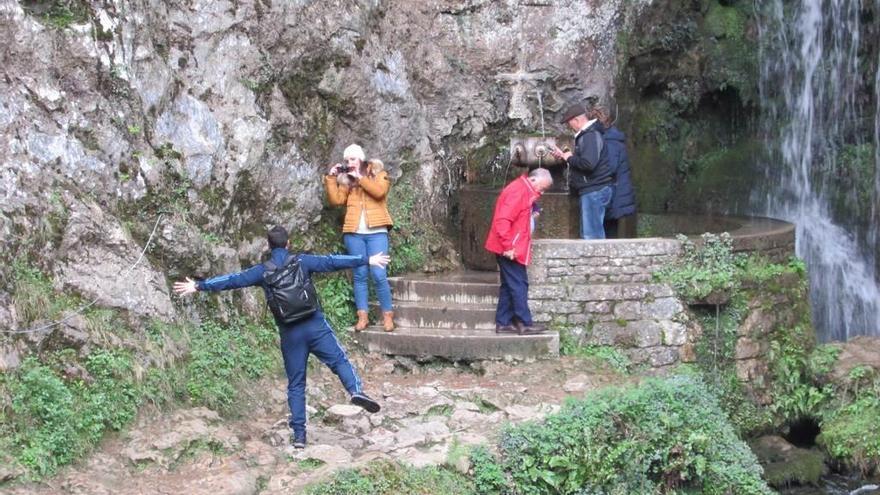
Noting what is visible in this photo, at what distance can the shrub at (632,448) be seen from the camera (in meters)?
8.59

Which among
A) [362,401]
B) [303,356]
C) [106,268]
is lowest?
[362,401]

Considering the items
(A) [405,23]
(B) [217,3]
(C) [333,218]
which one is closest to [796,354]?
(C) [333,218]

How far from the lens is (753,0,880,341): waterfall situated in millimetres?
14586

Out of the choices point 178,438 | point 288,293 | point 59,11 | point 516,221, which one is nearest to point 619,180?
point 516,221

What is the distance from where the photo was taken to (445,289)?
11039mm

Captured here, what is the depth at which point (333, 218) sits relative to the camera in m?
11.6

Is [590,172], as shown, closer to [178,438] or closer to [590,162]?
[590,162]

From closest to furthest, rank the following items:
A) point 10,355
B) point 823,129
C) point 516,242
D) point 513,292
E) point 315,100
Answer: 1. point 10,355
2. point 516,242
3. point 513,292
4. point 315,100
5. point 823,129

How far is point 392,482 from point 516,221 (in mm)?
3134

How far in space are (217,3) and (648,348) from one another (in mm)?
5189

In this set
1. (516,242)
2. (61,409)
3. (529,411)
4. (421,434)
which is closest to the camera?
(61,409)


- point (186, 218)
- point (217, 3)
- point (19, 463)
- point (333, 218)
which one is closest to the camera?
point (19, 463)

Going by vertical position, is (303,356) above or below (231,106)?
below

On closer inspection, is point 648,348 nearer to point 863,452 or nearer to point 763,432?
point 763,432
